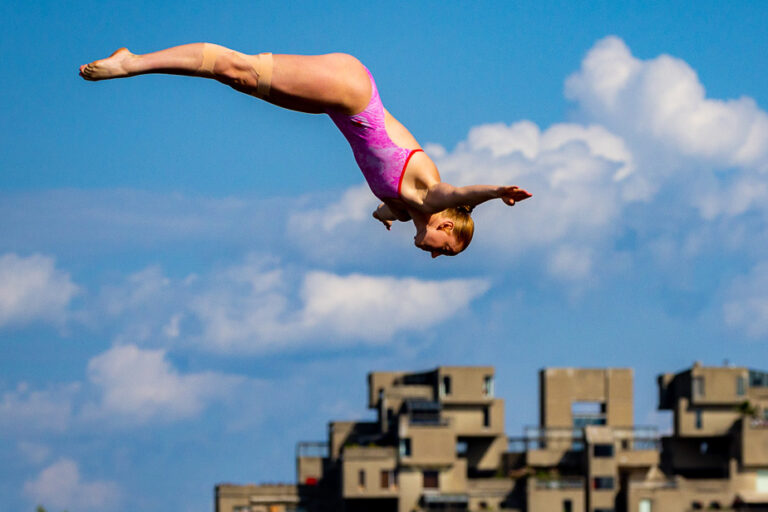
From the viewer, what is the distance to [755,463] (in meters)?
118

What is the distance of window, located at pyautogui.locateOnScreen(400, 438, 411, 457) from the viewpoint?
117 metres

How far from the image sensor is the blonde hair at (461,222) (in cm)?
1897

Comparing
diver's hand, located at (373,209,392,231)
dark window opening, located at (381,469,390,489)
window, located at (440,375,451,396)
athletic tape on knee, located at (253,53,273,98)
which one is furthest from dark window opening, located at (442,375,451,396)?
athletic tape on knee, located at (253,53,273,98)

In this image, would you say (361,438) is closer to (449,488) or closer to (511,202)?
(449,488)

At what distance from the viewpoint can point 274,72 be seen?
18688 millimetres

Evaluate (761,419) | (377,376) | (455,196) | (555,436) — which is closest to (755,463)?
(761,419)

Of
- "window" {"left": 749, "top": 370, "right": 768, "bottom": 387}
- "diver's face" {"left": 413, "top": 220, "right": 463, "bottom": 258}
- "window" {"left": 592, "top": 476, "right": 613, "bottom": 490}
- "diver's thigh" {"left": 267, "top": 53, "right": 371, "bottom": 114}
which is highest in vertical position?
"window" {"left": 749, "top": 370, "right": 768, "bottom": 387}

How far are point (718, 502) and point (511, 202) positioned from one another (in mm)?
99429

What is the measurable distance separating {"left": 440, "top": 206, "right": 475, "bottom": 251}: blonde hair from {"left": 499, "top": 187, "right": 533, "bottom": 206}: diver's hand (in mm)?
1652

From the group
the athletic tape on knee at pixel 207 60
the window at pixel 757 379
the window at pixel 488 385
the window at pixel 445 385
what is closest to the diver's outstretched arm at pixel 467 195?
the athletic tape on knee at pixel 207 60

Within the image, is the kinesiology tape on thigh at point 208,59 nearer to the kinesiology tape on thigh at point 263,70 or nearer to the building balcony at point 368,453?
the kinesiology tape on thigh at point 263,70

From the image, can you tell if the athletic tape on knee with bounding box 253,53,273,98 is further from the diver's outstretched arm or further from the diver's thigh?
the diver's outstretched arm

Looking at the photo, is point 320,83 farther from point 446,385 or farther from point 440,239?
point 446,385

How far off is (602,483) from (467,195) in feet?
330
